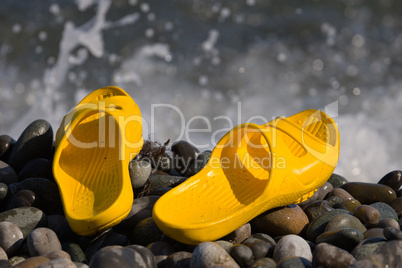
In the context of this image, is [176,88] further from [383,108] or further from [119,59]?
[383,108]

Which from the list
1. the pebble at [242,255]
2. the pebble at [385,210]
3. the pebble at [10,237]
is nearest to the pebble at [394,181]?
the pebble at [385,210]

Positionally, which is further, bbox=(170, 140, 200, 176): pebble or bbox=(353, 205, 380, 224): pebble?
bbox=(170, 140, 200, 176): pebble

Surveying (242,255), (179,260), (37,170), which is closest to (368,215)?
(242,255)

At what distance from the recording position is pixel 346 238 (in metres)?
1.90

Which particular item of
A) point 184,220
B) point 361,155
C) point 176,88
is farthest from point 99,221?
point 176,88

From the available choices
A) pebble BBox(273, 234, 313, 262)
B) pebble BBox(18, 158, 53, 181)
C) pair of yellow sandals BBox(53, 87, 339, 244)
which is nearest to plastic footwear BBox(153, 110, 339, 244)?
pair of yellow sandals BBox(53, 87, 339, 244)

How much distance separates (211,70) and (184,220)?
402 cm

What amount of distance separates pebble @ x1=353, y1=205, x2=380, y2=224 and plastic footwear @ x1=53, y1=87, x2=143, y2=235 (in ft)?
3.98

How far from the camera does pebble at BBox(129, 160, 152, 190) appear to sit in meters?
2.41

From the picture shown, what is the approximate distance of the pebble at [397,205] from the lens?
250 centimetres

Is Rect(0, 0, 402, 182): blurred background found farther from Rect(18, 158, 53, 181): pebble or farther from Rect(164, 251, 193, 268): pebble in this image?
Rect(164, 251, 193, 268): pebble

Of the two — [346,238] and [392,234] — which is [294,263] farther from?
[392,234]

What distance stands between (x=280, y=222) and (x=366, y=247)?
18.2 inches

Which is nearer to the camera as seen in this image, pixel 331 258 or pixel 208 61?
pixel 331 258
